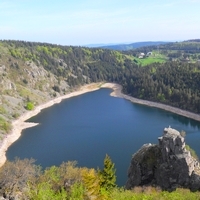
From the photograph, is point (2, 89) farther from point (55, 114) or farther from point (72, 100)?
point (72, 100)

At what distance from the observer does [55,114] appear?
12738 cm

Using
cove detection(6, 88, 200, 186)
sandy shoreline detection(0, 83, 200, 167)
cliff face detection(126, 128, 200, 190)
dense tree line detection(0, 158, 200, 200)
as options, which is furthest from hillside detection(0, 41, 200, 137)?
dense tree line detection(0, 158, 200, 200)

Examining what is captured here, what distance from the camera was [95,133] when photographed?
317 ft

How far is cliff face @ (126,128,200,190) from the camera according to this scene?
4062 cm

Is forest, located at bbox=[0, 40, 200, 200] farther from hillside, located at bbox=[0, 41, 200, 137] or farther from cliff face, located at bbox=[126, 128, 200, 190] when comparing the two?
cliff face, located at bbox=[126, 128, 200, 190]

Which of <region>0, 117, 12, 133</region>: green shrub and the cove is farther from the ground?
<region>0, 117, 12, 133</region>: green shrub

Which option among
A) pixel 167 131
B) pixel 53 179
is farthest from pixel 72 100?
pixel 53 179

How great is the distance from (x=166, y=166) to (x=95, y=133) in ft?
185

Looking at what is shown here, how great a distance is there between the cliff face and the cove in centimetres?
1788

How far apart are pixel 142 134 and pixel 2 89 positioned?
72688 millimetres

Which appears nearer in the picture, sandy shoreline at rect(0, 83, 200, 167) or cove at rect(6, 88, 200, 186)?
cove at rect(6, 88, 200, 186)

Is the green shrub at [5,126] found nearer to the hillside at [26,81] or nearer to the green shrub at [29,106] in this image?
the hillside at [26,81]

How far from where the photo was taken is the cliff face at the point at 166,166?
40.6m

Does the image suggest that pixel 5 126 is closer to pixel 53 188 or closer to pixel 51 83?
pixel 53 188
